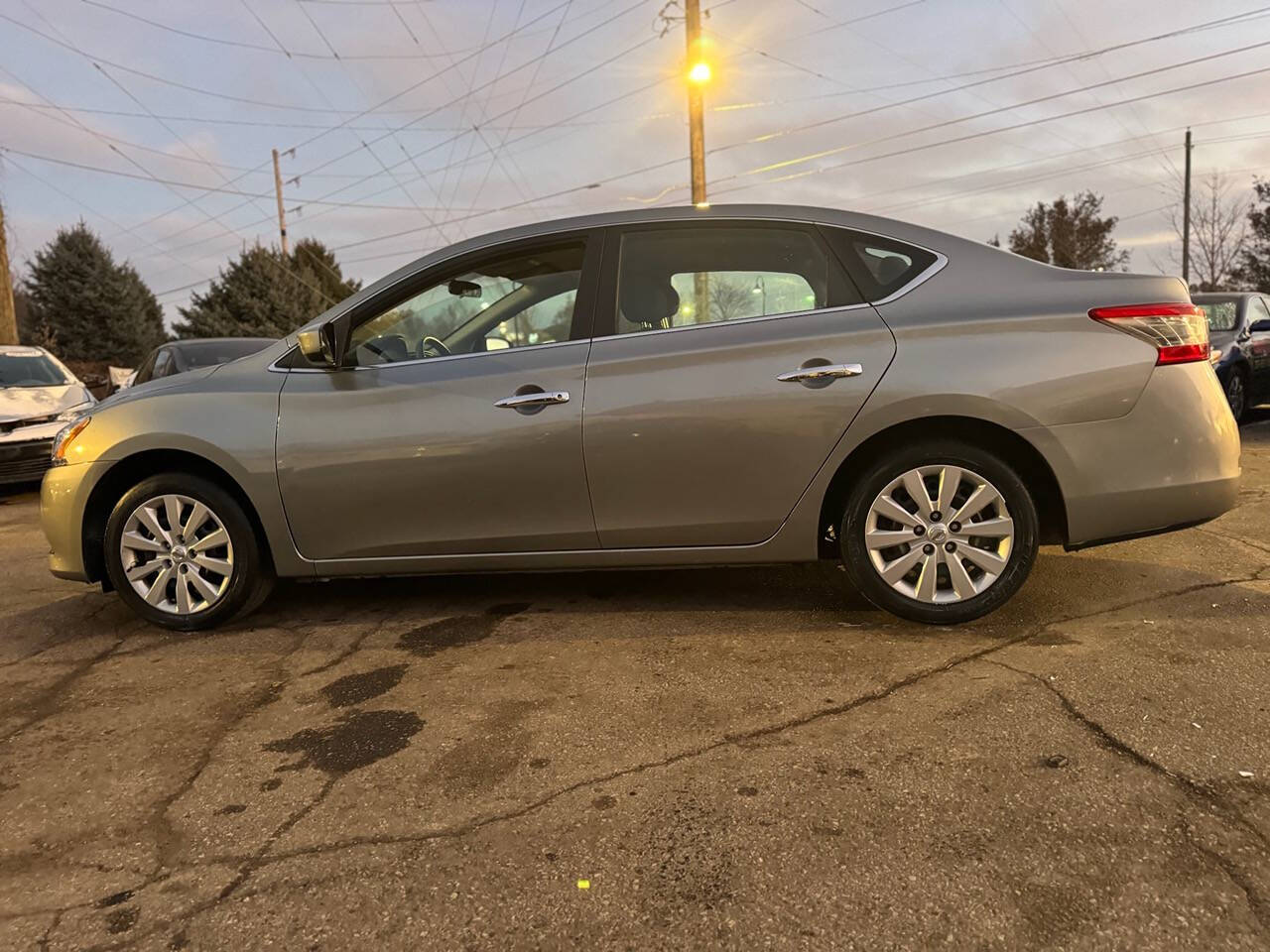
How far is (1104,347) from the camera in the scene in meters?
3.16

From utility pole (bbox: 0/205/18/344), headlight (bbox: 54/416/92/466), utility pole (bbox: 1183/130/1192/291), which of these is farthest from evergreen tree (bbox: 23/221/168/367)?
utility pole (bbox: 1183/130/1192/291)

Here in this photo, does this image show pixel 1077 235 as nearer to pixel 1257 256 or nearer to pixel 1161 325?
pixel 1257 256

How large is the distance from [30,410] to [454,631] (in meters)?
7.00

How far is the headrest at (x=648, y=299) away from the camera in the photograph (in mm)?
3498

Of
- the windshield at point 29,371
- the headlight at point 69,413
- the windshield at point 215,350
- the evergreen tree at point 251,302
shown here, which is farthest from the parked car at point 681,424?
the evergreen tree at point 251,302

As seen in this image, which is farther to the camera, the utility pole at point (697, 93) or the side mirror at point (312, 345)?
the utility pole at point (697, 93)

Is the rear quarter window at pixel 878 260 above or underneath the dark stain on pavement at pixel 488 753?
above

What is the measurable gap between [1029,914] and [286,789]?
6.21ft

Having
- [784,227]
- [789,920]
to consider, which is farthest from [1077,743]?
[784,227]

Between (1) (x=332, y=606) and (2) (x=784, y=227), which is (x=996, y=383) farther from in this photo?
(1) (x=332, y=606)

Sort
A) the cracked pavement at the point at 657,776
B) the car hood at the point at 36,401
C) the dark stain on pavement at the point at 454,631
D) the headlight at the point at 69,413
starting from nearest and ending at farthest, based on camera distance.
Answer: the cracked pavement at the point at 657,776 → the dark stain on pavement at the point at 454,631 → the car hood at the point at 36,401 → the headlight at the point at 69,413

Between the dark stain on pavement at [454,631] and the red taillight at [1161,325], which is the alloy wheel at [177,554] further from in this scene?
the red taillight at [1161,325]

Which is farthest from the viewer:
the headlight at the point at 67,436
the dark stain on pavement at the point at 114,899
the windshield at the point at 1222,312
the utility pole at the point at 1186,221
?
the utility pole at the point at 1186,221

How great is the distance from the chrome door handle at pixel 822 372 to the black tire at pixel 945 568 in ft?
1.19
